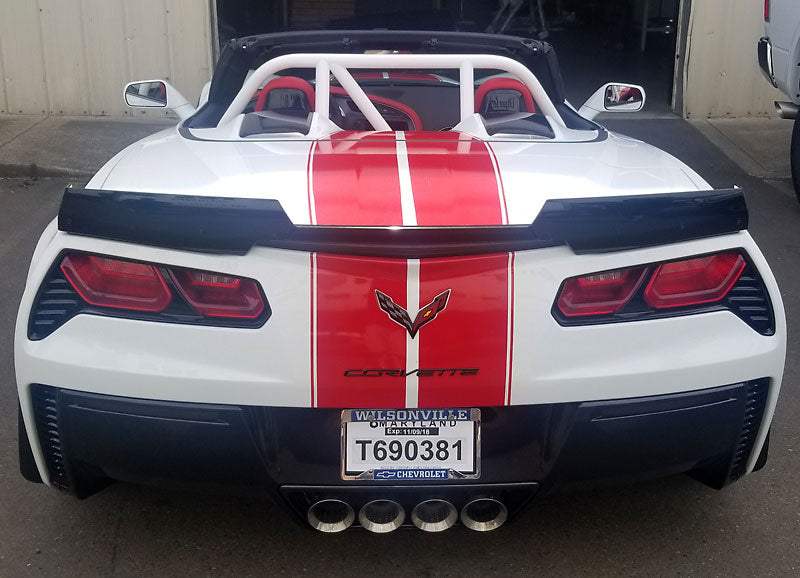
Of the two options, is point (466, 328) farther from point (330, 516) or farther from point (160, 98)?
point (160, 98)

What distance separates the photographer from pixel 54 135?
7.75 meters

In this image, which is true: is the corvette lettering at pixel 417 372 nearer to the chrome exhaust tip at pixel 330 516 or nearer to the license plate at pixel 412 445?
the license plate at pixel 412 445

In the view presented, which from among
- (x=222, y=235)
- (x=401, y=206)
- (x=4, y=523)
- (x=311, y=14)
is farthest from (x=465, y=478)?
(x=311, y=14)

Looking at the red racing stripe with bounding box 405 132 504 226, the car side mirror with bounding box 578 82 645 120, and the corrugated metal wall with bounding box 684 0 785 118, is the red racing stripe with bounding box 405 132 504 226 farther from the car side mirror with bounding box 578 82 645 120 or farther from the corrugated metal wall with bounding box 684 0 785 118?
the corrugated metal wall with bounding box 684 0 785 118

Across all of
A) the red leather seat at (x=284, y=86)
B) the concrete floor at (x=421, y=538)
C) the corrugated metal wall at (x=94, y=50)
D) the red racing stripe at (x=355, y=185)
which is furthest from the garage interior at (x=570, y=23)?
the red racing stripe at (x=355, y=185)

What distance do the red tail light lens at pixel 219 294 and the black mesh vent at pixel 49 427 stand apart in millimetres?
389

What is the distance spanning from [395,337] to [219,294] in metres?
0.41

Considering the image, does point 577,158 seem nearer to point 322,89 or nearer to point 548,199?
point 548,199

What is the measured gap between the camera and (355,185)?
7.30 feet

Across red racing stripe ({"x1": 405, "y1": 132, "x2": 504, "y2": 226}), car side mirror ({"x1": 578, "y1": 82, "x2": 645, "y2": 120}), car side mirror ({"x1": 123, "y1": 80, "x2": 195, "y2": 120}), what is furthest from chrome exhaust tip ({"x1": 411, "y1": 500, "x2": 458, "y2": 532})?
car side mirror ({"x1": 123, "y1": 80, "x2": 195, "y2": 120})

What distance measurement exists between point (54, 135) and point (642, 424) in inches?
263

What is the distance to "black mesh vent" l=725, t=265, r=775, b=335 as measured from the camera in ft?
7.54

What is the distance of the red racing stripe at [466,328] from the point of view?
2.06 metres

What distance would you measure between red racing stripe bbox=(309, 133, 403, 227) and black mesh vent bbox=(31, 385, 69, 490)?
0.75 m
